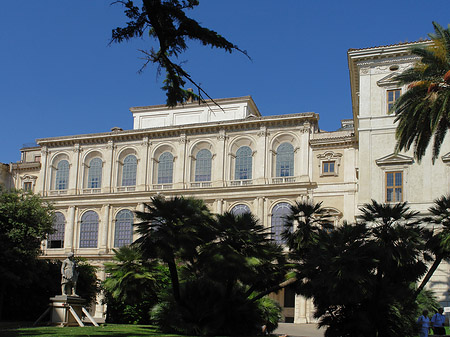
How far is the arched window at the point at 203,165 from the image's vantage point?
50.3 meters

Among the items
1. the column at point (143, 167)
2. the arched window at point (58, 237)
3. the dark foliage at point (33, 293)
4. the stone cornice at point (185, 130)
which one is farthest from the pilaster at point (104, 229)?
the dark foliage at point (33, 293)

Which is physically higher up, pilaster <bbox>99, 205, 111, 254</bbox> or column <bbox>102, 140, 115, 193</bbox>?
column <bbox>102, 140, 115, 193</bbox>

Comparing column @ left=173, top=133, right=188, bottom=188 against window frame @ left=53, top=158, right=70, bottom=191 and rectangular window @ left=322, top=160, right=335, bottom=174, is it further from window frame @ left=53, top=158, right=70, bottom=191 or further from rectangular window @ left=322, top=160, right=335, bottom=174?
rectangular window @ left=322, top=160, right=335, bottom=174

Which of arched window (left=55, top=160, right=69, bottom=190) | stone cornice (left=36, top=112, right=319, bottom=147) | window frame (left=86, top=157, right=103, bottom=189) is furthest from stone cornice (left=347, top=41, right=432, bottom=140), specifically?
arched window (left=55, top=160, right=69, bottom=190)

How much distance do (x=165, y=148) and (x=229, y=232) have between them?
30210 millimetres

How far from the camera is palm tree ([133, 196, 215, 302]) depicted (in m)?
21.5

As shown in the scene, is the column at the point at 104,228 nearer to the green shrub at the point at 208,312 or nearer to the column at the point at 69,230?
the column at the point at 69,230

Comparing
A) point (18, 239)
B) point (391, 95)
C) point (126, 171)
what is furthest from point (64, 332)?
point (126, 171)

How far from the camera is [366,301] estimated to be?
19.8 metres

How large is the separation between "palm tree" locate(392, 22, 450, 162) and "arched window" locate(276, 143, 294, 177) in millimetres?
23364

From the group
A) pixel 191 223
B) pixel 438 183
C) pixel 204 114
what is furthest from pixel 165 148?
pixel 191 223

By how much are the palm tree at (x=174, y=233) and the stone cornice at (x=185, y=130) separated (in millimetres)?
25719

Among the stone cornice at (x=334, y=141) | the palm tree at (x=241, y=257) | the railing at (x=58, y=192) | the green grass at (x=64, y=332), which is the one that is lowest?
the green grass at (x=64, y=332)

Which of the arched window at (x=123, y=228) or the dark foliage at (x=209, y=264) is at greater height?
the arched window at (x=123, y=228)
